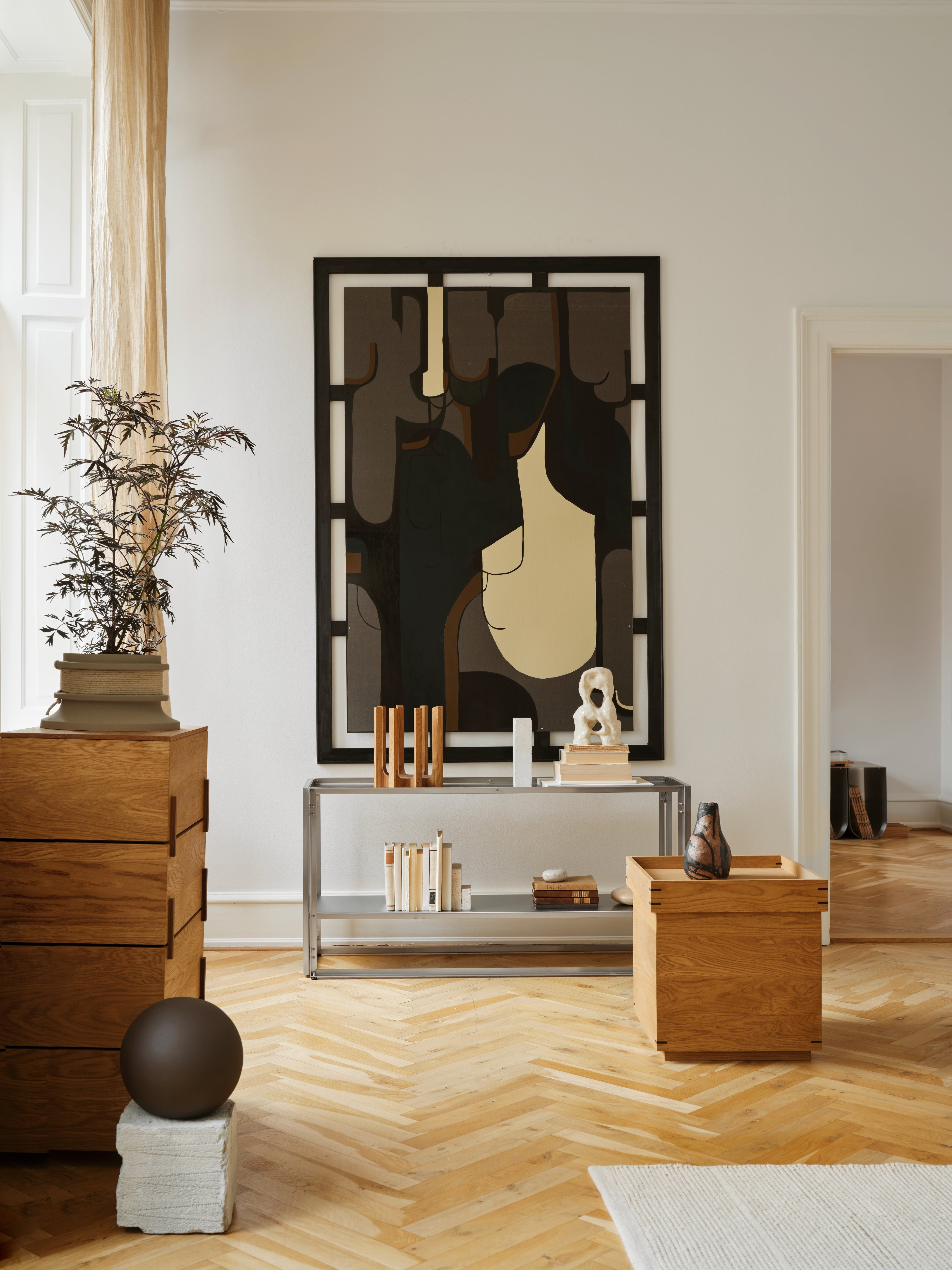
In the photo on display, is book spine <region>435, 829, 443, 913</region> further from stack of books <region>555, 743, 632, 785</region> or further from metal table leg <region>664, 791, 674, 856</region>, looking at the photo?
metal table leg <region>664, 791, 674, 856</region>

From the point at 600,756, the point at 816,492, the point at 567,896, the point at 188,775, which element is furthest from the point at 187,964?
the point at 816,492

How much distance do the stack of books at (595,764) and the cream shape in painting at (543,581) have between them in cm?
43

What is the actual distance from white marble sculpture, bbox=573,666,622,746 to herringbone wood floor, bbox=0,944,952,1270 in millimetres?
878

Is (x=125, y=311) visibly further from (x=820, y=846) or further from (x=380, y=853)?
(x=820, y=846)

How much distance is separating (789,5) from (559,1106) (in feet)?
13.8

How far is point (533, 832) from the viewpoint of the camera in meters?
4.01

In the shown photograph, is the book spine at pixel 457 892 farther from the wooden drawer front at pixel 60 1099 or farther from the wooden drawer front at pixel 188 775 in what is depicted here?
the wooden drawer front at pixel 60 1099

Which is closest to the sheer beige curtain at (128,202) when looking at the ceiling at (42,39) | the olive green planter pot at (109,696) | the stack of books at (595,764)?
the ceiling at (42,39)

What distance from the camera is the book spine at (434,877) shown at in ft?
11.7

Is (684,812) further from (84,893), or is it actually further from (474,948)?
(84,893)

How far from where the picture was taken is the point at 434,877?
141 inches

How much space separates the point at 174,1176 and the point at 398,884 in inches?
65.8

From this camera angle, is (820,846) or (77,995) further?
(820,846)

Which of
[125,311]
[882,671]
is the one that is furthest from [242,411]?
[882,671]
